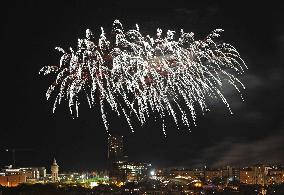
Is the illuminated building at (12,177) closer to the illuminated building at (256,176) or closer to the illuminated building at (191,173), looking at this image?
the illuminated building at (256,176)

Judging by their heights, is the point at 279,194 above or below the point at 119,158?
below

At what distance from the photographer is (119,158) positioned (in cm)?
11206

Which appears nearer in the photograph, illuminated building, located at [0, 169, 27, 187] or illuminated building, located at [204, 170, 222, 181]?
illuminated building, located at [0, 169, 27, 187]

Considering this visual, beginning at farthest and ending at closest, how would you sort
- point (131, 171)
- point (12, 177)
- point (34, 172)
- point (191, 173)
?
1. point (191, 173)
2. point (131, 171)
3. point (34, 172)
4. point (12, 177)

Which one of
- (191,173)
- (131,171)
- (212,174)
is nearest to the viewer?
(131,171)

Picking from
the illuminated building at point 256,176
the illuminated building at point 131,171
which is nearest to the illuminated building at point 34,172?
the illuminated building at point 131,171

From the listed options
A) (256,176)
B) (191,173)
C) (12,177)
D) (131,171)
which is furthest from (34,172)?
(191,173)

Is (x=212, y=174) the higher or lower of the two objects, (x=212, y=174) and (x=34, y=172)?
the lower

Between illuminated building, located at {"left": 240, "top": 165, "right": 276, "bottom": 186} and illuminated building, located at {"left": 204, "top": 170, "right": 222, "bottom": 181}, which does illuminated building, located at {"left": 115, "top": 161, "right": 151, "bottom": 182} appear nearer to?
illuminated building, located at {"left": 240, "top": 165, "right": 276, "bottom": 186}

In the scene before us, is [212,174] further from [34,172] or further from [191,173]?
[34,172]

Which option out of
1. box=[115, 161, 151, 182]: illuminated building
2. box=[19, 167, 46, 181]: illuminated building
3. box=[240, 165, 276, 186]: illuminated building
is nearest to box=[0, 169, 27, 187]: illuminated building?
box=[19, 167, 46, 181]: illuminated building

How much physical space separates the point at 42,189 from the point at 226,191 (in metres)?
28.9

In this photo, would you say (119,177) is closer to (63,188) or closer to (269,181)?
(269,181)

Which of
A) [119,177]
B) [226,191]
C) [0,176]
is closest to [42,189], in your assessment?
[0,176]
